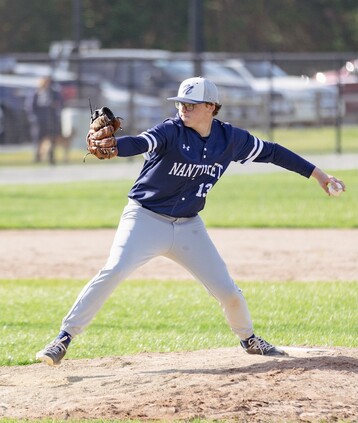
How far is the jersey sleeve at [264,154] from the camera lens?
6.63 m

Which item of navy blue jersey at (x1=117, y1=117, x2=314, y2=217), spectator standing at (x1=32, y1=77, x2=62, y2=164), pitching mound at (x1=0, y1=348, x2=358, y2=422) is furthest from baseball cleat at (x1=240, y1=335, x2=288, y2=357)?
spectator standing at (x1=32, y1=77, x2=62, y2=164)

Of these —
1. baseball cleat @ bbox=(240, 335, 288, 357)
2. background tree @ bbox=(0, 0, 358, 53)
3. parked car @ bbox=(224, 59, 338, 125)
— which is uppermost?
background tree @ bbox=(0, 0, 358, 53)

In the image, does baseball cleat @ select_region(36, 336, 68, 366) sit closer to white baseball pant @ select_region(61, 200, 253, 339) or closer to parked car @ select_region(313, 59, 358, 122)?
white baseball pant @ select_region(61, 200, 253, 339)

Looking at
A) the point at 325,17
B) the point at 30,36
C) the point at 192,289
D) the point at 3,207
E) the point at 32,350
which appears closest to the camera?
the point at 32,350

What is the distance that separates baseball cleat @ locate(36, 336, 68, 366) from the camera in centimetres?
619

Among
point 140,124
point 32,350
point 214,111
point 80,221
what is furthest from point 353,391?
point 140,124

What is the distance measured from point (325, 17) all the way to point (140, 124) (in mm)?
24051

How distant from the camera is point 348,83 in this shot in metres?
29.5

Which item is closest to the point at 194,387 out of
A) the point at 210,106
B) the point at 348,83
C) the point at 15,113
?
the point at 210,106

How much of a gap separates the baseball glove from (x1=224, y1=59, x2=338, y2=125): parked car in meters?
20.5

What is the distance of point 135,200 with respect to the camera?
21.2 feet

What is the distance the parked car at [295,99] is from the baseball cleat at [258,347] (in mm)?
19827

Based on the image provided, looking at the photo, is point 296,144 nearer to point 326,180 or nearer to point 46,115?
point 46,115

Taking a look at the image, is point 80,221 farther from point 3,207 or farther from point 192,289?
point 192,289
